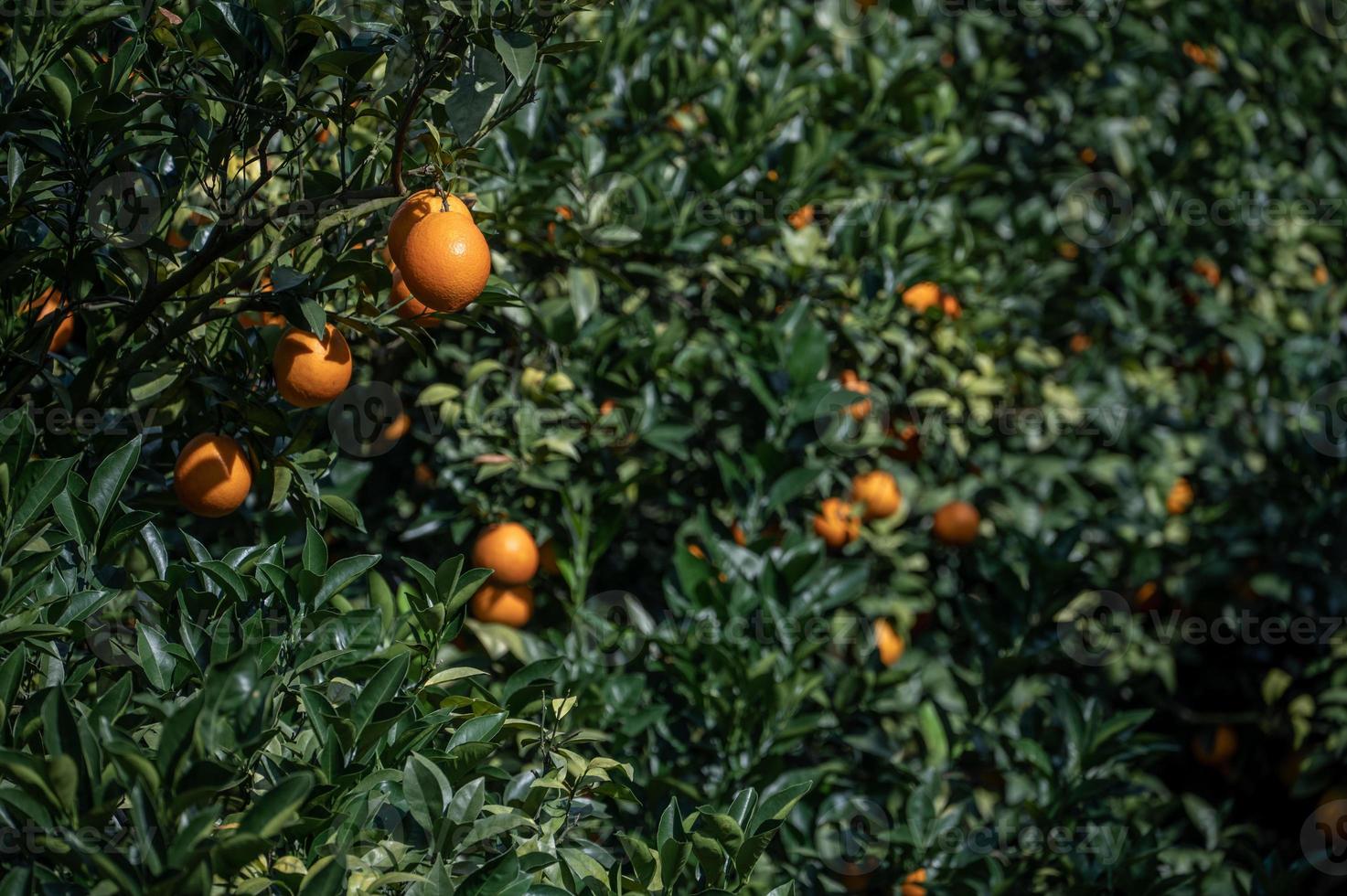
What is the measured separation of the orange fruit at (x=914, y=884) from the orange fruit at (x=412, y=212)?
44.8 inches

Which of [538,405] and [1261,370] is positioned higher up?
[538,405]

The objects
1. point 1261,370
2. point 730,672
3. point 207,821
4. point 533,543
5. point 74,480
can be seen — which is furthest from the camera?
point 1261,370

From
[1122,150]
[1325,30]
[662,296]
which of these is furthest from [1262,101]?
[662,296]

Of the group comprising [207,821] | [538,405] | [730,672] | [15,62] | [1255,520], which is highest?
[15,62]

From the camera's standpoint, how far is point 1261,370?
2.67m

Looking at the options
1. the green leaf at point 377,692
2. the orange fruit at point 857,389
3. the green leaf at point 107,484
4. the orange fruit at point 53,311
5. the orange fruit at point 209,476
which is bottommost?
the orange fruit at point 857,389

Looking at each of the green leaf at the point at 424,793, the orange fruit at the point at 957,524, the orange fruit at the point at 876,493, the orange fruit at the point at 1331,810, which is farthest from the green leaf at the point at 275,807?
the orange fruit at the point at 1331,810

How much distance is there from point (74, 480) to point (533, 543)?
2.46ft

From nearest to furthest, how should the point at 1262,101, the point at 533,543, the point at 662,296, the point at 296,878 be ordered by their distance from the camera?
the point at 296,878 → the point at 533,543 → the point at 662,296 → the point at 1262,101

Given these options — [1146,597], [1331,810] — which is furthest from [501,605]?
[1331,810]

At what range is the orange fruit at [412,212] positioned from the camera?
3.64 feet

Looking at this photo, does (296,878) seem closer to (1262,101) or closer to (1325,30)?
(1262,101)

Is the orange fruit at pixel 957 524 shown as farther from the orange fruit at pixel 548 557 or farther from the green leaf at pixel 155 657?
the green leaf at pixel 155 657

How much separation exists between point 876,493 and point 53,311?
1.38 metres
